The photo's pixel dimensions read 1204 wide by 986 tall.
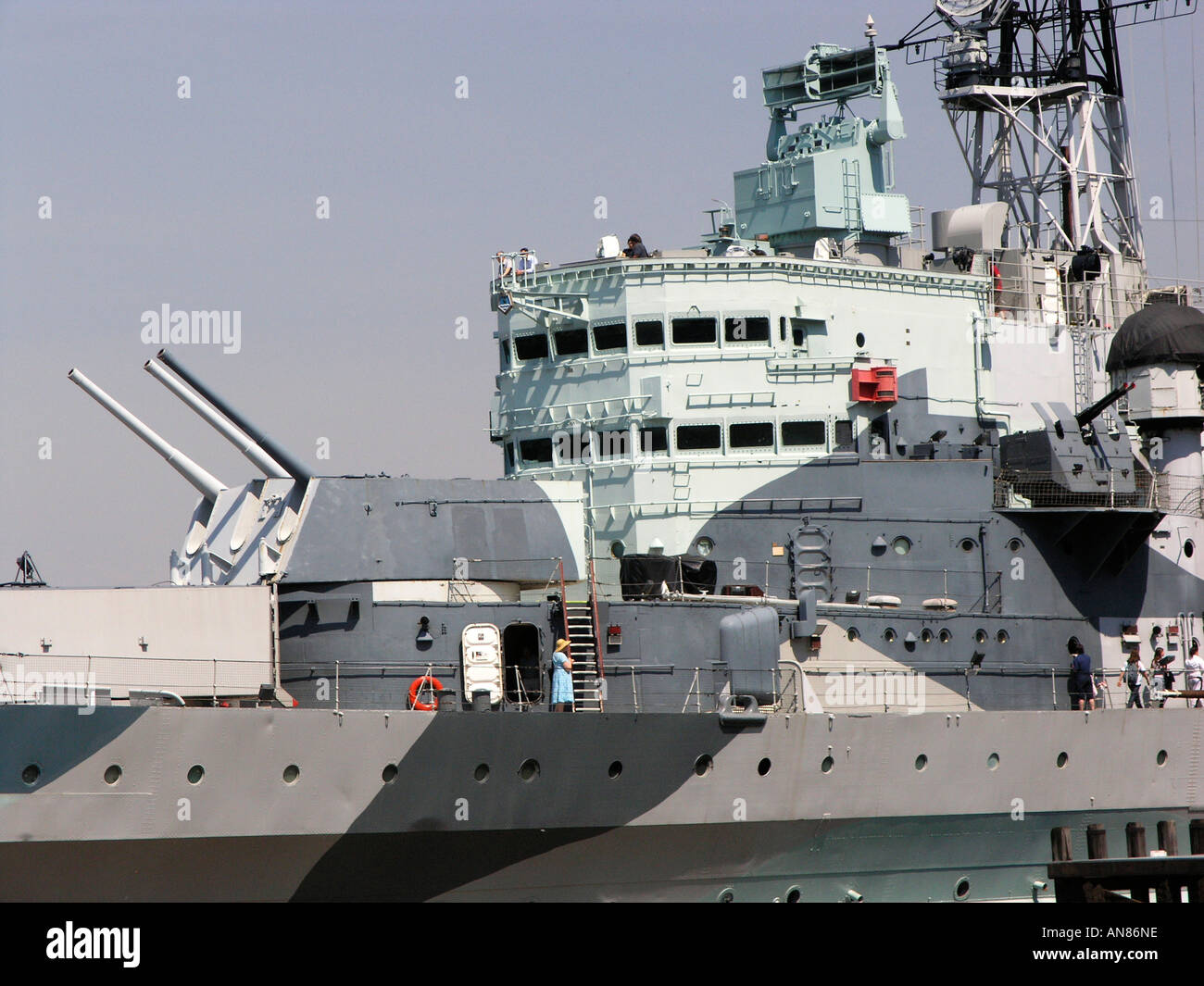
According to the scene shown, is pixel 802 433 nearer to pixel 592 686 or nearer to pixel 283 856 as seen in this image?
pixel 592 686

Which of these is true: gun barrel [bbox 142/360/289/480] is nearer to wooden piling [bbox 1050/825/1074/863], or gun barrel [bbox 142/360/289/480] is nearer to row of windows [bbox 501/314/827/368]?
row of windows [bbox 501/314/827/368]

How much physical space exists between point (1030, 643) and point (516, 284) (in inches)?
334

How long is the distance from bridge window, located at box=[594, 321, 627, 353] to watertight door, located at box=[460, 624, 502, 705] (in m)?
5.20

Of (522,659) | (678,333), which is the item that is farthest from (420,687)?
(678,333)

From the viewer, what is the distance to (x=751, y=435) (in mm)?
22750

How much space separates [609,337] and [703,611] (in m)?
4.41

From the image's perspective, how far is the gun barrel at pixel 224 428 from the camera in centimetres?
2002

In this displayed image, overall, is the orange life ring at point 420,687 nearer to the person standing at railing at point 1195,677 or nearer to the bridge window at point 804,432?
the bridge window at point 804,432

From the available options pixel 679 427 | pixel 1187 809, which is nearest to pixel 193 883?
pixel 679 427

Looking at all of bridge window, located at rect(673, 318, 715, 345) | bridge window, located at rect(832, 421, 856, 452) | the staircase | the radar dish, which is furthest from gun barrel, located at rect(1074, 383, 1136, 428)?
the radar dish

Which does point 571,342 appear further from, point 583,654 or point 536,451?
point 583,654

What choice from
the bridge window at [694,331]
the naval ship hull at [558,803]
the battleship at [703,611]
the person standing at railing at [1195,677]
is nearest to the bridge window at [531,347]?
the battleship at [703,611]

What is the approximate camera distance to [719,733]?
19391 millimetres

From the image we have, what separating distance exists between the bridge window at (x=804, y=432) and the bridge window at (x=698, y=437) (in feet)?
3.14
